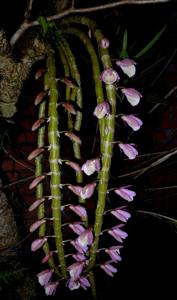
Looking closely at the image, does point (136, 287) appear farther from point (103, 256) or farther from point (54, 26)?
point (54, 26)

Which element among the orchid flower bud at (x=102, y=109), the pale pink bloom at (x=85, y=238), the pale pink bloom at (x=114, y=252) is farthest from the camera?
the pale pink bloom at (x=114, y=252)

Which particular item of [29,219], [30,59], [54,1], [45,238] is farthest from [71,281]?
[29,219]

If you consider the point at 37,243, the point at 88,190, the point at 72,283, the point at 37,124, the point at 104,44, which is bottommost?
the point at 72,283

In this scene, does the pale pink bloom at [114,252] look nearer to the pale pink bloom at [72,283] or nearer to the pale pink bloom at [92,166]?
the pale pink bloom at [72,283]

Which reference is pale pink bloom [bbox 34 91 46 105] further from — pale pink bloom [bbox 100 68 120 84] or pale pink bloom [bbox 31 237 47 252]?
pale pink bloom [bbox 31 237 47 252]

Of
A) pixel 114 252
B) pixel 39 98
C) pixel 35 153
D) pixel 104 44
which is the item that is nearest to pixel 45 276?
pixel 114 252

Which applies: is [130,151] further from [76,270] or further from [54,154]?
[76,270]

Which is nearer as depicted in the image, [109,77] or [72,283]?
[109,77]

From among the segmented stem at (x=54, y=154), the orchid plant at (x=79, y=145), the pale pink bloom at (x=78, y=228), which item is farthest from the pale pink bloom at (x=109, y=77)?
the pale pink bloom at (x=78, y=228)
